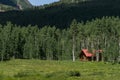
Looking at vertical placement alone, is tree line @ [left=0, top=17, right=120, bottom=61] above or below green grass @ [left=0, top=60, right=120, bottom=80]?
above

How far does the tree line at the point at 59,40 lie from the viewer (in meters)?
162

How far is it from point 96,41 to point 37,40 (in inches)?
1292

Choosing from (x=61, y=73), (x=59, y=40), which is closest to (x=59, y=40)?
(x=59, y=40)

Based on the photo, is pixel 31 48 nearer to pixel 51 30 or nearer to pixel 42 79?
→ pixel 51 30

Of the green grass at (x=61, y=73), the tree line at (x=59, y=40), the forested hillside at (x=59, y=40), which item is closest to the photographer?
the green grass at (x=61, y=73)

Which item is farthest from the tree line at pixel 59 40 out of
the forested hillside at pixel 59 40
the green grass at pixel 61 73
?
the green grass at pixel 61 73

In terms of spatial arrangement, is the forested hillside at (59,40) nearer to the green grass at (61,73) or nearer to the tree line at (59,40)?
the tree line at (59,40)

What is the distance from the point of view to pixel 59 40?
192750 mm

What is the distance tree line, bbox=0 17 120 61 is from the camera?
16225 centimetres

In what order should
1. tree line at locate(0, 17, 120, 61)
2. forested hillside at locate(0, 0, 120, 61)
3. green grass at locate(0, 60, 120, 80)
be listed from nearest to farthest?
green grass at locate(0, 60, 120, 80)
forested hillside at locate(0, 0, 120, 61)
tree line at locate(0, 17, 120, 61)

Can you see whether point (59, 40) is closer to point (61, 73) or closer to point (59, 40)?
point (59, 40)

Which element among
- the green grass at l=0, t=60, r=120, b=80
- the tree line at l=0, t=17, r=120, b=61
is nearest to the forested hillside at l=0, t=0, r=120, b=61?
the tree line at l=0, t=17, r=120, b=61

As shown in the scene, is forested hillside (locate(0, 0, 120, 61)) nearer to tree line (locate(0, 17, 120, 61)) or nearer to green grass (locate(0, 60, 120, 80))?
tree line (locate(0, 17, 120, 61))

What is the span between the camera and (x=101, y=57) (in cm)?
16725
